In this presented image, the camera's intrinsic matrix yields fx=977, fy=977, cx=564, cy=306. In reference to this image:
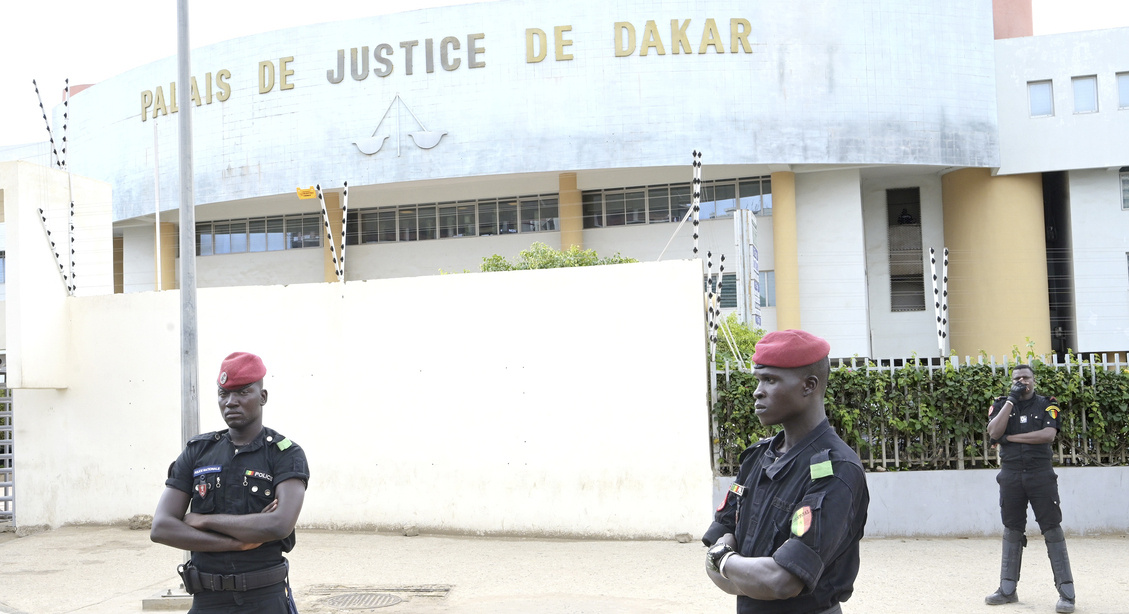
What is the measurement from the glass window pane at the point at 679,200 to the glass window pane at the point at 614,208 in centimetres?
131

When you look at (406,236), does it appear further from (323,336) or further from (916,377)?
(916,377)

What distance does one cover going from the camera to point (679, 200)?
2489 centimetres

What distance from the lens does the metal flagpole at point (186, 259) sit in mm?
7941

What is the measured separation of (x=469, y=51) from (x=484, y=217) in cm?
463

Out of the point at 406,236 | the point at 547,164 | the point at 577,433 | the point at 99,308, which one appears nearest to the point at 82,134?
the point at 406,236

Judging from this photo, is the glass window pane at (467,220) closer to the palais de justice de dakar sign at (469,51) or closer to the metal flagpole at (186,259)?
the palais de justice de dakar sign at (469,51)

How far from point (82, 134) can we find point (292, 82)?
8357 mm

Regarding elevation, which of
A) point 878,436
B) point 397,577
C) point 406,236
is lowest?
point 397,577

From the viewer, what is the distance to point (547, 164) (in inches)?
900

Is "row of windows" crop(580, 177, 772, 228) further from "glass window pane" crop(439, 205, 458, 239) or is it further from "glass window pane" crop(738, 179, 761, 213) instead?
"glass window pane" crop(439, 205, 458, 239)

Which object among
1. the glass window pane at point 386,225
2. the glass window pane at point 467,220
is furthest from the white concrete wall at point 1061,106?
the glass window pane at point 386,225

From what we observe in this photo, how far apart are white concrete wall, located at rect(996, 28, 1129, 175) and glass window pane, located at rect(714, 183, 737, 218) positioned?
6414mm

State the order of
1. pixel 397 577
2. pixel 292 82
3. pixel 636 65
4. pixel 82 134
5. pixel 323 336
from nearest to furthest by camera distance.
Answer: pixel 397 577
pixel 323 336
pixel 636 65
pixel 292 82
pixel 82 134

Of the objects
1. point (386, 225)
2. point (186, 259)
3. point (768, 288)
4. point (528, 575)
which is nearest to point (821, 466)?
point (528, 575)
